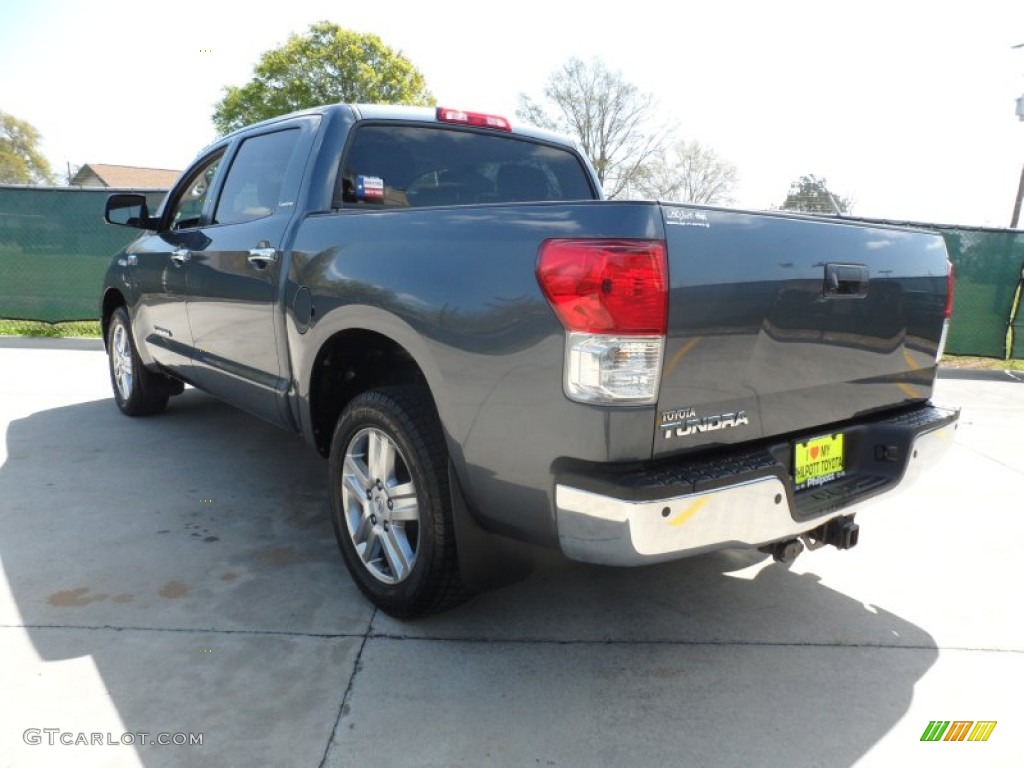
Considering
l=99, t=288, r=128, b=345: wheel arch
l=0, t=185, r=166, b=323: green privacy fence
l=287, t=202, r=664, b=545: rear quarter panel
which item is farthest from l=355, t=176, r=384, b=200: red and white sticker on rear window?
l=0, t=185, r=166, b=323: green privacy fence

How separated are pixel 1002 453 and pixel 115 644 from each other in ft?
18.4

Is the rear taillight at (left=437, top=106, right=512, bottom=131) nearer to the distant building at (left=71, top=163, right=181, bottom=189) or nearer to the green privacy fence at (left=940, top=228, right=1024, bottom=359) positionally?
the green privacy fence at (left=940, top=228, right=1024, bottom=359)

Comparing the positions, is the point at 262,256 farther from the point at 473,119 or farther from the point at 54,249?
the point at 54,249

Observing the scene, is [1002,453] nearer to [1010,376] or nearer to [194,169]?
[1010,376]

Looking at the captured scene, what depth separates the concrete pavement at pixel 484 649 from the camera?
2.08 meters

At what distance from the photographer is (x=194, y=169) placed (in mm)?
4551

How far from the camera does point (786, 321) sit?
7.19 ft

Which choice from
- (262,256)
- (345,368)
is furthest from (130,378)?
(345,368)

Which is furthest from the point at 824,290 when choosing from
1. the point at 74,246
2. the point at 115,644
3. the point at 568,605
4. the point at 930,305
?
the point at 74,246

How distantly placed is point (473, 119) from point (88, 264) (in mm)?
8292

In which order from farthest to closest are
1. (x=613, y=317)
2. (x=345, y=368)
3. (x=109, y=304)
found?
(x=109, y=304) → (x=345, y=368) → (x=613, y=317)

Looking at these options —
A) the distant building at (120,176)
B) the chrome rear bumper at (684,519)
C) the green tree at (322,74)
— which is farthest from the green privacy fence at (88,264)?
the distant building at (120,176)

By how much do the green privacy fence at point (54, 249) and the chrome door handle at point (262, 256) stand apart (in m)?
7.35

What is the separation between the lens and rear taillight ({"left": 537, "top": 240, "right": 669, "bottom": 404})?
74.2 inches
